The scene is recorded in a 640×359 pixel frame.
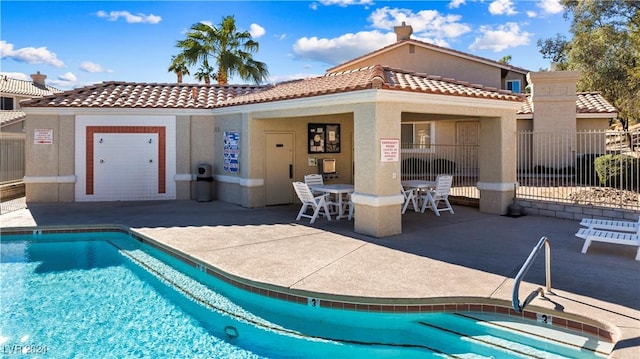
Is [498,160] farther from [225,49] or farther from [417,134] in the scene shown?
[225,49]

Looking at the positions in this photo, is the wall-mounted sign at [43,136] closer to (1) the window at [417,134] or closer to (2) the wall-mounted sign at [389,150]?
(2) the wall-mounted sign at [389,150]

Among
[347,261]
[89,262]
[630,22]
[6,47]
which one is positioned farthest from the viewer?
[630,22]

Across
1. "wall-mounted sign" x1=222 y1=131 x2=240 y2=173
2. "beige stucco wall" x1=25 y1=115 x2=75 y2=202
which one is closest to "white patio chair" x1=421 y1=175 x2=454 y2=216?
"wall-mounted sign" x1=222 y1=131 x2=240 y2=173

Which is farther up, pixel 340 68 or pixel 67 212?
pixel 340 68

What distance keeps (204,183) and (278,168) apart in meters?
2.82

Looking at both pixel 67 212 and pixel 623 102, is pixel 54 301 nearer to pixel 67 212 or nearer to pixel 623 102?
pixel 67 212

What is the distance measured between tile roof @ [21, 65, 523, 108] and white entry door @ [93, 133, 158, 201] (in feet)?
3.91

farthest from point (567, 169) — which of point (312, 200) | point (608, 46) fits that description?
point (608, 46)

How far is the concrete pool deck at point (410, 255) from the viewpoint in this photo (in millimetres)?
6105

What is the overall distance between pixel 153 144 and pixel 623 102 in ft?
92.8

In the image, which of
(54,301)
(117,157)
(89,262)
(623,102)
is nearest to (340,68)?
(117,157)

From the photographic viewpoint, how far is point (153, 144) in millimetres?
15922

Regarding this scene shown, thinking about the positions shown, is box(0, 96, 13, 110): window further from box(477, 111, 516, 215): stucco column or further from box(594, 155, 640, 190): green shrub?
box(594, 155, 640, 190): green shrub

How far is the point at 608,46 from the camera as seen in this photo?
2655 cm
